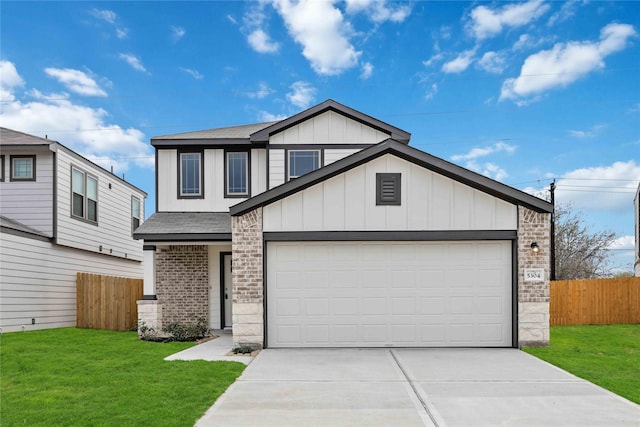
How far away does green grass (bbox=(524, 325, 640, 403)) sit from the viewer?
7371 millimetres

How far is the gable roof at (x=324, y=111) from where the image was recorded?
13438 millimetres

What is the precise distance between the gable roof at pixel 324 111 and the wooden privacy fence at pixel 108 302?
20.1 ft

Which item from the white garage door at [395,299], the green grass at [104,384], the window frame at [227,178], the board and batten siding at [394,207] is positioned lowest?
the green grass at [104,384]

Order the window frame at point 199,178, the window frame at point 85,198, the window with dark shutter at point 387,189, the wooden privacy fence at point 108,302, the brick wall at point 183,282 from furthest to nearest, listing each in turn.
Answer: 1. the window frame at point 85,198
2. the wooden privacy fence at point 108,302
3. the window frame at point 199,178
4. the brick wall at point 183,282
5. the window with dark shutter at point 387,189

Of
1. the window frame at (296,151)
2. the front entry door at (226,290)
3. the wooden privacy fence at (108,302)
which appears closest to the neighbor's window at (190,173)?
the front entry door at (226,290)

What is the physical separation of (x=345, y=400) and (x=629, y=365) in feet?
19.4

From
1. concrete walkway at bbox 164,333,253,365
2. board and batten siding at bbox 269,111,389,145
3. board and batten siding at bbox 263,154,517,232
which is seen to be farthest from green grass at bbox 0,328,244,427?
board and batten siding at bbox 269,111,389,145

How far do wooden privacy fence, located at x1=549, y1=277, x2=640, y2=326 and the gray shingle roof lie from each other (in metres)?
10.8

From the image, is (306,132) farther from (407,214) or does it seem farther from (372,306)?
(372,306)

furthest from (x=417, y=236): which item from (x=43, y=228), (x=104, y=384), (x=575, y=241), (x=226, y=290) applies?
(x=575, y=241)

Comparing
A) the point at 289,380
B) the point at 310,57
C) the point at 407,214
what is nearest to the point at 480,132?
the point at 310,57

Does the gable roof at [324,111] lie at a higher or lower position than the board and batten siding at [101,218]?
higher

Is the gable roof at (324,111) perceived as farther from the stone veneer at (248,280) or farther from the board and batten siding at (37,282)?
the board and batten siding at (37,282)

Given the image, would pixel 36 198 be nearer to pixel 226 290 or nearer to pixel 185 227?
pixel 185 227
